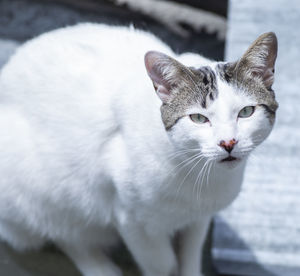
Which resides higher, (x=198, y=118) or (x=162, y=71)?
(x=162, y=71)

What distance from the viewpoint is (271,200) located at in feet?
8.95

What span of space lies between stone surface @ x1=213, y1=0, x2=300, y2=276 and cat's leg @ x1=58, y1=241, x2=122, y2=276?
19.6 inches

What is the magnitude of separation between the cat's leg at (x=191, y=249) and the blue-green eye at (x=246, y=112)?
2.57 feet

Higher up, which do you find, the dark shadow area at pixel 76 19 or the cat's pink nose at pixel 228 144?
the cat's pink nose at pixel 228 144

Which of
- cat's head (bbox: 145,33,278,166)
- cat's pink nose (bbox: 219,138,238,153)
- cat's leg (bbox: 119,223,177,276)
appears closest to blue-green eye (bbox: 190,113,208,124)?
cat's head (bbox: 145,33,278,166)

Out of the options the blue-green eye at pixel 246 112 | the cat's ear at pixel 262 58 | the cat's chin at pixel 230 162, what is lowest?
the cat's chin at pixel 230 162

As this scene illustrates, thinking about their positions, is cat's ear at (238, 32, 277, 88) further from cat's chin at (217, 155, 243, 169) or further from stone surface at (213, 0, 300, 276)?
stone surface at (213, 0, 300, 276)

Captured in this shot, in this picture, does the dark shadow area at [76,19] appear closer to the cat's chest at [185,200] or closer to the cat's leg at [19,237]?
the cat's leg at [19,237]

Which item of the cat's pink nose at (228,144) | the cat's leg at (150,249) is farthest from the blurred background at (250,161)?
the cat's pink nose at (228,144)

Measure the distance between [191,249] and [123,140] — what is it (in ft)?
2.23

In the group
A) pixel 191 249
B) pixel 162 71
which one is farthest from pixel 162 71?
pixel 191 249

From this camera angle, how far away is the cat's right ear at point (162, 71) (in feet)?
5.79

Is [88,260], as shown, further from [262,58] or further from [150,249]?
[262,58]

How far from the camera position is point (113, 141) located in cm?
215
